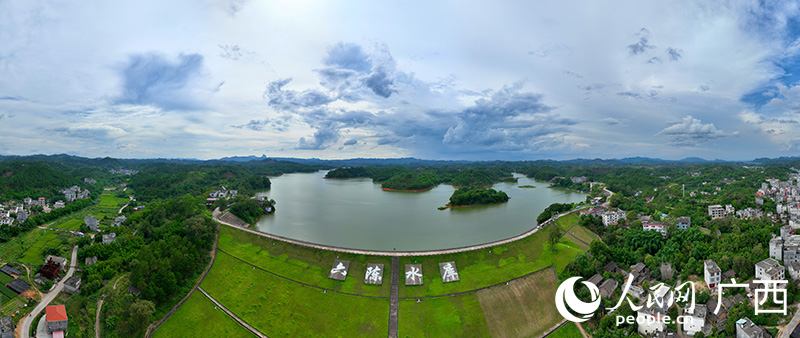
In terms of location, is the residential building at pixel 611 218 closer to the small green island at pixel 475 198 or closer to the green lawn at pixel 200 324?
the small green island at pixel 475 198

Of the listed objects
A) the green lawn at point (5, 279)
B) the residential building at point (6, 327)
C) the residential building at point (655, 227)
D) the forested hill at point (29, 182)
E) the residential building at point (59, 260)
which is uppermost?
the forested hill at point (29, 182)

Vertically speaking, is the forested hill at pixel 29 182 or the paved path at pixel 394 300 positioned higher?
the forested hill at pixel 29 182

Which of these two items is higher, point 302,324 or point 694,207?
point 694,207

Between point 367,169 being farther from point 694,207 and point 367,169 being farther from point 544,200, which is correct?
point 694,207

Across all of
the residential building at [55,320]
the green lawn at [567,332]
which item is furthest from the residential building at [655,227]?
the residential building at [55,320]

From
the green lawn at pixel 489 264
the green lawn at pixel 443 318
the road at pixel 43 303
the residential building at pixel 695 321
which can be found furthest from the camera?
the green lawn at pixel 489 264

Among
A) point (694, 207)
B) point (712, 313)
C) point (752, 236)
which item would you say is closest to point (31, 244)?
point (712, 313)

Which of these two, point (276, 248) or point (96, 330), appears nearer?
point (96, 330)
